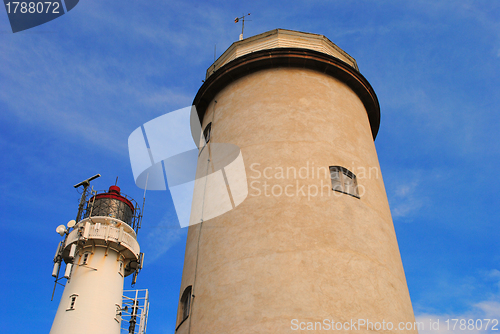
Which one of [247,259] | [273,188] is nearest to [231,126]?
[273,188]

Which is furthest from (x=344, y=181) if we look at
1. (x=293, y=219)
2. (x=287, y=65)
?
(x=287, y=65)

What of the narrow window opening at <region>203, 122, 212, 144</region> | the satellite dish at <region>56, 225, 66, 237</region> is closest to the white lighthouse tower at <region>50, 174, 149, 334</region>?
the satellite dish at <region>56, 225, 66, 237</region>

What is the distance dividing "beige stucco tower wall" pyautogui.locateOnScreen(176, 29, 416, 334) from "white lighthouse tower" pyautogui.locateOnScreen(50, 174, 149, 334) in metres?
16.1

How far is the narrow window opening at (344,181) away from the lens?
12.6 metres

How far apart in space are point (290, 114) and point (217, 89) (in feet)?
13.6

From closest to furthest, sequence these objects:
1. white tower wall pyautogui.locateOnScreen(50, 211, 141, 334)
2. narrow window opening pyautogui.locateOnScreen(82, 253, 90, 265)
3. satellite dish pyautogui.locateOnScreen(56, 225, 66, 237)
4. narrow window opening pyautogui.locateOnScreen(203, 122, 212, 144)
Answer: narrow window opening pyautogui.locateOnScreen(203, 122, 212, 144) → white tower wall pyautogui.locateOnScreen(50, 211, 141, 334) → narrow window opening pyautogui.locateOnScreen(82, 253, 90, 265) → satellite dish pyautogui.locateOnScreen(56, 225, 66, 237)

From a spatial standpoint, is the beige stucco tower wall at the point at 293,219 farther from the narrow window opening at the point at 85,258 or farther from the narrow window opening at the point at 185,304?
the narrow window opening at the point at 85,258

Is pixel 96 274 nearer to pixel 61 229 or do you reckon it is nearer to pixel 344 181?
pixel 61 229

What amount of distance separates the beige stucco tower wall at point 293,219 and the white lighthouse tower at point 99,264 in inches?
634

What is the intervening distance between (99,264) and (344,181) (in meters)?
22.5

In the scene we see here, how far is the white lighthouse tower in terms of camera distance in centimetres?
2670

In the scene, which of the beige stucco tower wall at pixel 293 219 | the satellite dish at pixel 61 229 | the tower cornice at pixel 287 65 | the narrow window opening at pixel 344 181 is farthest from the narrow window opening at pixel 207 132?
the satellite dish at pixel 61 229

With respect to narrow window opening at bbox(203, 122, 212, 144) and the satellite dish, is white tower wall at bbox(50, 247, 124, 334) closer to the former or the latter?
the satellite dish

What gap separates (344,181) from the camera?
12.9 metres
